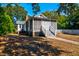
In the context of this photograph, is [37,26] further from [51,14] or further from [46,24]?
[51,14]

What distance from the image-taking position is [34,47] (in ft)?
28.3

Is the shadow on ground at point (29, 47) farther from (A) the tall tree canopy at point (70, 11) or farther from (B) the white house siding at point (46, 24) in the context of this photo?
(A) the tall tree canopy at point (70, 11)

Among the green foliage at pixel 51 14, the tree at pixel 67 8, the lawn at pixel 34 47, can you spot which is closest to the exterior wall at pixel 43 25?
the green foliage at pixel 51 14

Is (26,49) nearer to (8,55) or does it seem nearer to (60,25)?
(8,55)

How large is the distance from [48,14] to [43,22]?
96 cm

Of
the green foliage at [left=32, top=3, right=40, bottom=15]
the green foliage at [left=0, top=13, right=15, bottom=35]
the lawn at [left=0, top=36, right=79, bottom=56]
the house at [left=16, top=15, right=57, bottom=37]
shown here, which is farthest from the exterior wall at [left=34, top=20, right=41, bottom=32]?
the green foliage at [left=0, top=13, right=15, bottom=35]

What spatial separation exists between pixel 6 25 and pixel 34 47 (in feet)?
5.39

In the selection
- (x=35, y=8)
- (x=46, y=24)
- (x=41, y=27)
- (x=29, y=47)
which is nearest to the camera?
A: (x=29, y=47)

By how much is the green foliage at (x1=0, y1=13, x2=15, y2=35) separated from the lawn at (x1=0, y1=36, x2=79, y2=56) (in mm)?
308

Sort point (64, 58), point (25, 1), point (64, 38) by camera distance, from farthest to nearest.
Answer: point (64, 38) → point (25, 1) → point (64, 58)

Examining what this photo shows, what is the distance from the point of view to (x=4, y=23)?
30.0 ft

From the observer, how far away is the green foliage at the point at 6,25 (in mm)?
8958

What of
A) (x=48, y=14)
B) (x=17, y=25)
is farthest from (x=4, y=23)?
(x=48, y=14)

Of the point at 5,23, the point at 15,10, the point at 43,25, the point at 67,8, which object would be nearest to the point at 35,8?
the point at 15,10
